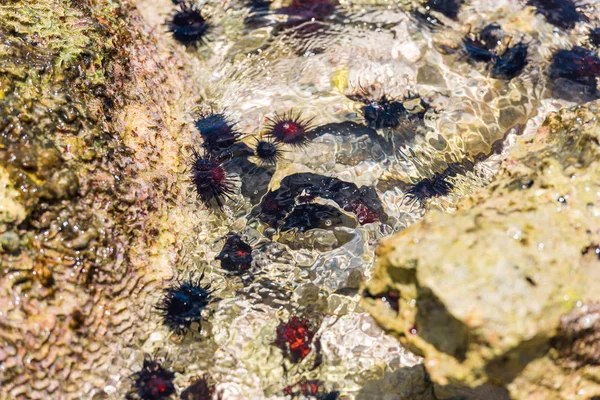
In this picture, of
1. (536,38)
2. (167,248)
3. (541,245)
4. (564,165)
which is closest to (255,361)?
(167,248)

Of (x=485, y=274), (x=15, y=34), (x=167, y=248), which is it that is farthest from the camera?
(x=167, y=248)

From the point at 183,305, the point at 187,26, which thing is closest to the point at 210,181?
the point at 183,305

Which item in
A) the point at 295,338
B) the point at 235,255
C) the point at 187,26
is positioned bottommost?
the point at 295,338

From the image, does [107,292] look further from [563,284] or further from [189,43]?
[189,43]

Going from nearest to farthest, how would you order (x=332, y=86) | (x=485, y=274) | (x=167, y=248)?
(x=485, y=274) → (x=167, y=248) → (x=332, y=86)

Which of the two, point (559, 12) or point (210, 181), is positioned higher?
point (559, 12)

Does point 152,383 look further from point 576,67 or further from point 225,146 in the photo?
point 576,67

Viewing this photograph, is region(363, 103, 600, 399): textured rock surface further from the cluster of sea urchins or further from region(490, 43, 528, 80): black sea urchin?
region(490, 43, 528, 80): black sea urchin
